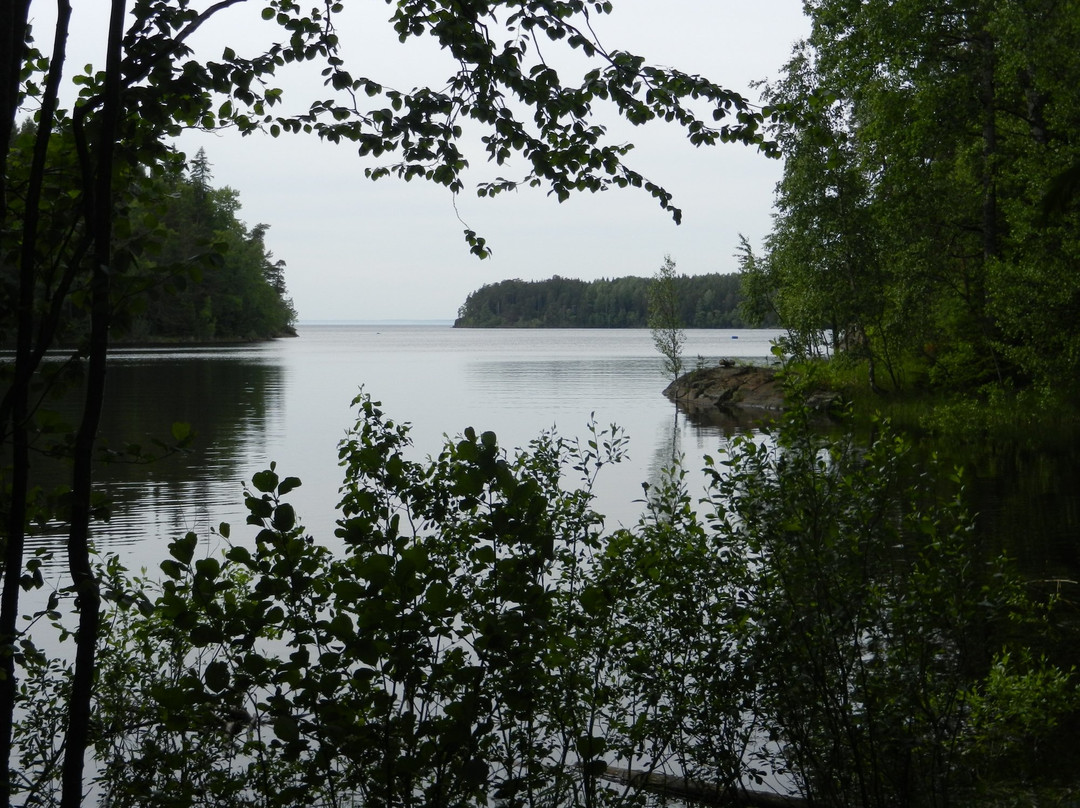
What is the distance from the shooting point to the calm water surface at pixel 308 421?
15.8m

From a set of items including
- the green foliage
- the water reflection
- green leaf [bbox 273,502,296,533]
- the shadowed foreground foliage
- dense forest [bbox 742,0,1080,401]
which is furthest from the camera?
the green foliage

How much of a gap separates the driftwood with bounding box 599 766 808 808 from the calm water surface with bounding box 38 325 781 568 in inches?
84.0

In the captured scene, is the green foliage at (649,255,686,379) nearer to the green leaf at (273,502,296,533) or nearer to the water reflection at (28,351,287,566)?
the water reflection at (28,351,287,566)

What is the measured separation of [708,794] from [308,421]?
2626 cm

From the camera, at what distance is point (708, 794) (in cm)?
529

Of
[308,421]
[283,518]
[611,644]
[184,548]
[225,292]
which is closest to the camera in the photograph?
[184,548]

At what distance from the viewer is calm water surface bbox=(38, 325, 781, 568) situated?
1578 cm

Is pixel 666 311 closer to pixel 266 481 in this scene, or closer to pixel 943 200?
pixel 943 200

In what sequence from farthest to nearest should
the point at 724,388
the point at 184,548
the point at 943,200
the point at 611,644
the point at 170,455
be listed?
the point at 724,388 < the point at 943,200 < the point at 611,644 < the point at 170,455 < the point at 184,548

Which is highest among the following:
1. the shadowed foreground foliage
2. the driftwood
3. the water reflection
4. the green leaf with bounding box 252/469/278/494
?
the green leaf with bounding box 252/469/278/494

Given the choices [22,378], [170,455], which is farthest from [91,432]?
[170,455]

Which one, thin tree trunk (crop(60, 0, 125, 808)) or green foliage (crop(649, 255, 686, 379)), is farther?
green foliage (crop(649, 255, 686, 379))

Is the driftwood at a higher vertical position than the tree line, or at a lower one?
lower

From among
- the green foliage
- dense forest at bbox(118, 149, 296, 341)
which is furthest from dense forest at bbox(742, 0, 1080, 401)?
dense forest at bbox(118, 149, 296, 341)
